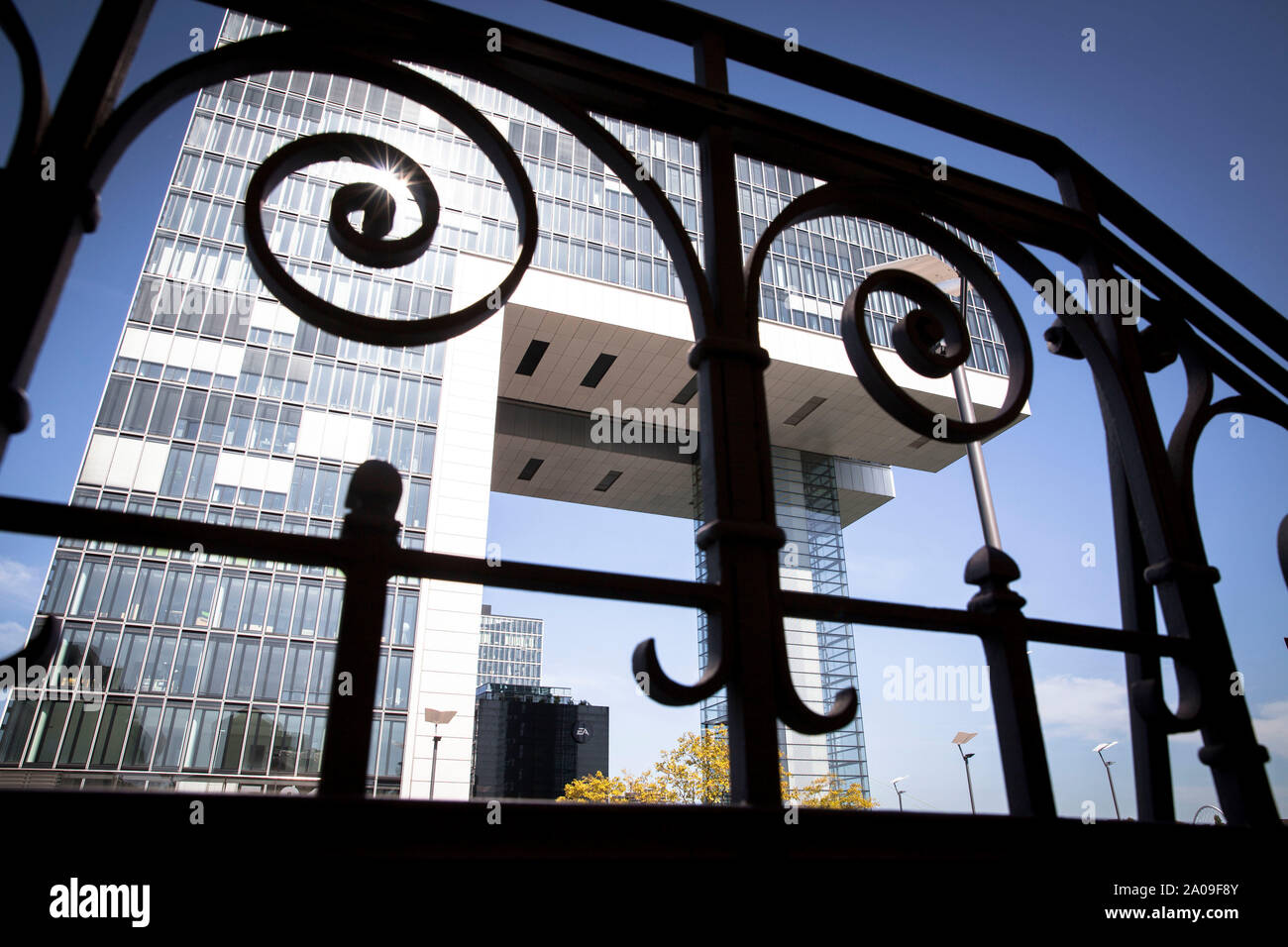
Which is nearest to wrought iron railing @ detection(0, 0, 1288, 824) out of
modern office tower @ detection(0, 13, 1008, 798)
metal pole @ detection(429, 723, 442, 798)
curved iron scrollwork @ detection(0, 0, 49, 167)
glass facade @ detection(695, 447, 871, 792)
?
curved iron scrollwork @ detection(0, 0, 49, 167)

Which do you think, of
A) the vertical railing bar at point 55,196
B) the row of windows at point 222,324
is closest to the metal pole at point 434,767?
the row of windows at point 222,324

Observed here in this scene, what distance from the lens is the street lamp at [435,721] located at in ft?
55.8

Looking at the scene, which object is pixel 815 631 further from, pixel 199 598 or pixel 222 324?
pixel 222 324

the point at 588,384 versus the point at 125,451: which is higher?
the point at 588,384

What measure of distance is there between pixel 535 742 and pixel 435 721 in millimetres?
27138

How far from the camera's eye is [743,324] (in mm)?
868

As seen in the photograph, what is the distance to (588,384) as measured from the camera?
2217cm

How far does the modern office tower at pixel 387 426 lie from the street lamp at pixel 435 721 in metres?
0.28

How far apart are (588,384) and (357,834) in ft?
71.7

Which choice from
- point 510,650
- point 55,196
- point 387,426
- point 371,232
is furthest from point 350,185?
point 510,650

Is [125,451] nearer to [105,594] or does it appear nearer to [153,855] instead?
[105,594]

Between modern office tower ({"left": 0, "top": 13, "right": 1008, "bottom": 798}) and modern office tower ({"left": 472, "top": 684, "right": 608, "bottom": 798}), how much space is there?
70.4 feet
